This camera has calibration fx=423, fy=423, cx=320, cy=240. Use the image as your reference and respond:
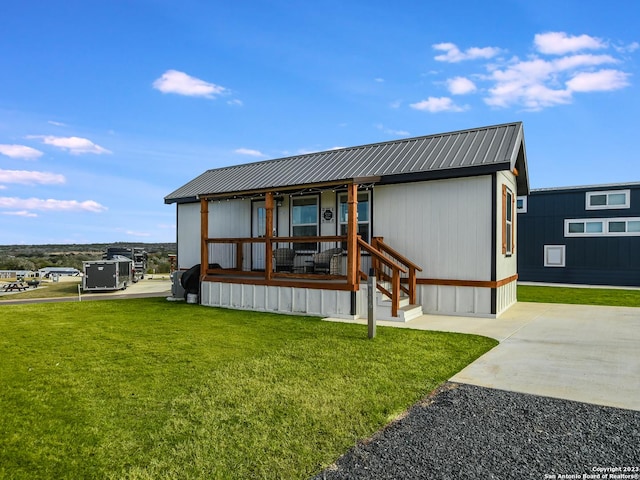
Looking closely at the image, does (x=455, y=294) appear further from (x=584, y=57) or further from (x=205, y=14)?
(x=205, y=14)

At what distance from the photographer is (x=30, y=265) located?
3127cm

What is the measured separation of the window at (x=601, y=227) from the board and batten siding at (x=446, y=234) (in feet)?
39.7

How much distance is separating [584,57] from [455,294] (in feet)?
23.1

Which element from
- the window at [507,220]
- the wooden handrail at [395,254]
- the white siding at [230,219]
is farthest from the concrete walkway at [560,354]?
Result: the white siding at [230,219]

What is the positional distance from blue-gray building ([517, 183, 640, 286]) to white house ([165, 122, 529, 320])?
7962 mm

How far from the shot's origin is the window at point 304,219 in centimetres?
1120

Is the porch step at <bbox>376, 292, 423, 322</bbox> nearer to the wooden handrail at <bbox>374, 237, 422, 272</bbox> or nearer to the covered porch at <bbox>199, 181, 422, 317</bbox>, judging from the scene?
the covered porch at <bbox>199, 181, 422, 317</bbox>

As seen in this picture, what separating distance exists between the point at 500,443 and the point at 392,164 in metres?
7.75

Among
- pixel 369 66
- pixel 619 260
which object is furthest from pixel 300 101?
pixel 619 260

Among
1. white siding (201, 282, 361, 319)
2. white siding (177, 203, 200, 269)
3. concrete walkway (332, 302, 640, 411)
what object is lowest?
concrete walkway (332, 302, 640, 411)

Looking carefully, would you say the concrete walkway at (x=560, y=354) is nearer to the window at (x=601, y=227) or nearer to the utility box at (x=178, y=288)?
the utility box at (x=178, y=288)

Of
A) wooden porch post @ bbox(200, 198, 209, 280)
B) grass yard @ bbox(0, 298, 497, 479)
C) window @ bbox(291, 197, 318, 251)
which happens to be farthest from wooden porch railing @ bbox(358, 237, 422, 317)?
wooden porch post @ bbox(200, 198, 209, 280)

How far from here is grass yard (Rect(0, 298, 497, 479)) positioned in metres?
2.79

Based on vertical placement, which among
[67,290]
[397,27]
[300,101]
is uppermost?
[397,27]
